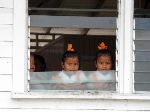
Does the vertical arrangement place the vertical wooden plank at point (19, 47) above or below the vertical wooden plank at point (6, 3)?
below

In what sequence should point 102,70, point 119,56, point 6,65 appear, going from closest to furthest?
→ point 6,65, point 119,56, point 102,70

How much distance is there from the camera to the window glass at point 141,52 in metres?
6.08

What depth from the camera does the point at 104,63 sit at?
20.3 feet

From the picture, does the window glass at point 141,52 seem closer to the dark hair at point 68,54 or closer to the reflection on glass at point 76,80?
the reflection on glass at point 76,80

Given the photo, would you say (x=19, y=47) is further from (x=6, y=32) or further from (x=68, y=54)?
(x=68, y=54)

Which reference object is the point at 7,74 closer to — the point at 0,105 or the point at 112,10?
the point at 0,105

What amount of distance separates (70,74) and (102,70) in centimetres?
31

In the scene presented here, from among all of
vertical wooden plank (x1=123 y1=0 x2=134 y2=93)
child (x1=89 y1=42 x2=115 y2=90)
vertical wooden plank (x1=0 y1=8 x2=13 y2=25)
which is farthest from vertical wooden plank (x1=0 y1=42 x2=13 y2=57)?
vertical wooden plank (x1=123 y1=0 x2=134 y2=93)

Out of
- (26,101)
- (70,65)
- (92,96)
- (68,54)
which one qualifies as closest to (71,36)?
(68,54)

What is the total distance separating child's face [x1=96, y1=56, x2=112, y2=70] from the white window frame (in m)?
0.15

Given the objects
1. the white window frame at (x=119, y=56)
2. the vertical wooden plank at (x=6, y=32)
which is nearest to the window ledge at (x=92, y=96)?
the white window frame at (x=119, y=56)

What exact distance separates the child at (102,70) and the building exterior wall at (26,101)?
17 centimetres

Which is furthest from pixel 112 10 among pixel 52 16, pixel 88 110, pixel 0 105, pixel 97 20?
pixel 0 105

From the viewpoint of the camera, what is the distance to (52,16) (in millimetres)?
6090
